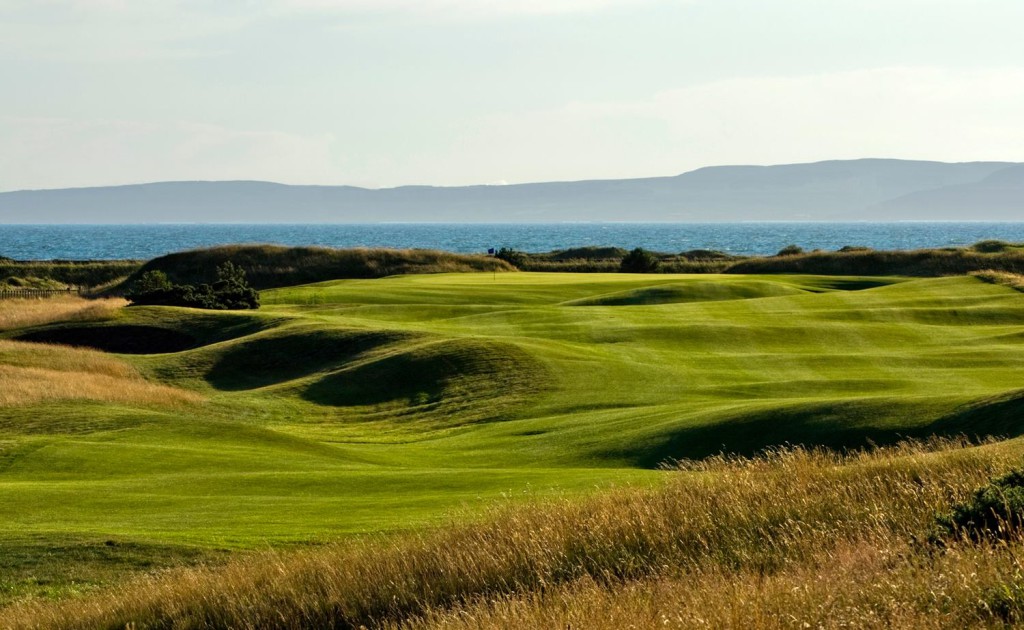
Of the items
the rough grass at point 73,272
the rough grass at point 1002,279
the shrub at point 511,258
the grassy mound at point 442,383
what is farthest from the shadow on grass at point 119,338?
the shrub at point 511,258

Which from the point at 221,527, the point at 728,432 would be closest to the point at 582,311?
the point at 728,432

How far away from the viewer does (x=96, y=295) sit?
236 ft

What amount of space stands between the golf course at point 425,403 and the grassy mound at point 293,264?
50.3 ft

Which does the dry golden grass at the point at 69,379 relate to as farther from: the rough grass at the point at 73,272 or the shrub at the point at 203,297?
the rough grass at the point at 73,272

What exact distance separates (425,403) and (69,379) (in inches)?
392

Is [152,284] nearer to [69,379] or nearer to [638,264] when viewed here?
[69,379]

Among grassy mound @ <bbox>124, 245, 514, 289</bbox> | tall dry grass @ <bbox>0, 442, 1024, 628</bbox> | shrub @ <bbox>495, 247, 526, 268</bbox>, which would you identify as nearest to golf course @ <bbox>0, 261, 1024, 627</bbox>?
tall dry grass @ <bbox>0, 442, 1024, 628</bbox>

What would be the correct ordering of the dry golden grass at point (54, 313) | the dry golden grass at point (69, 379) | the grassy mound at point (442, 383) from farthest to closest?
1. the dry golden grass at point (54, 313)
2. the grassy mound at point (442, 383)
3. the dry golden grass at point (69, 379)

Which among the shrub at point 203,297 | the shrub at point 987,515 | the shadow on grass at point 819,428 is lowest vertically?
the shadow on grass at point 819,428

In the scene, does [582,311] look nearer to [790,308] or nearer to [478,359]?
[790,308]

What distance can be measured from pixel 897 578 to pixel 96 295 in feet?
226

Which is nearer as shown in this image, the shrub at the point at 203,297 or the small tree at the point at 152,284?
the shrub at the point at 203,297

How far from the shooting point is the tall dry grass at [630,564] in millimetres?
8883

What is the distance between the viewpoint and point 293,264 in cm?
7731
